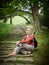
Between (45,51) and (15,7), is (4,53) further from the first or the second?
(15,7)

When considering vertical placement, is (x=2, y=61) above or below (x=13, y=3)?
below

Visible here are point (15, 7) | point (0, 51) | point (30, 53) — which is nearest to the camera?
point (30, 53)

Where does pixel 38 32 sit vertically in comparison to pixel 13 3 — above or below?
below

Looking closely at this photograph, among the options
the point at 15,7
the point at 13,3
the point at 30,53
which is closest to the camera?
the point at 30,53

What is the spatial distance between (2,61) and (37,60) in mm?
1427

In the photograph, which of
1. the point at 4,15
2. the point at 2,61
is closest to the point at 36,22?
the point at 4,15

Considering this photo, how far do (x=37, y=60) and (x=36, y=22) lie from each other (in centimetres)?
896

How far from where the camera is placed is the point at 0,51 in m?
11.9

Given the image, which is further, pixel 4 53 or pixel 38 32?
pixel 38 32

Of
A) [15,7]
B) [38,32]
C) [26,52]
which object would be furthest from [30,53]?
[15,7]

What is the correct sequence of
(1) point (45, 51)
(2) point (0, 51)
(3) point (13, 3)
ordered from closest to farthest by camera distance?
1. (1) point (45, 51)
2. (2) point (0, 51)
3. (3) point (13, 3)

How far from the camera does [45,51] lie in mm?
9594

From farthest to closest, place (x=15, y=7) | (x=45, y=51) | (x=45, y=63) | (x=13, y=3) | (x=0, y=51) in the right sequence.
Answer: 1. (x=15, y=7)
2. (x=13, y=3)
3. (x=0, y=51)
4. (x=45, y=51)
5. (x=45, y=63)

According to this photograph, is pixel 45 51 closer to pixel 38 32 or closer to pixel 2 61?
pixel 2 61
